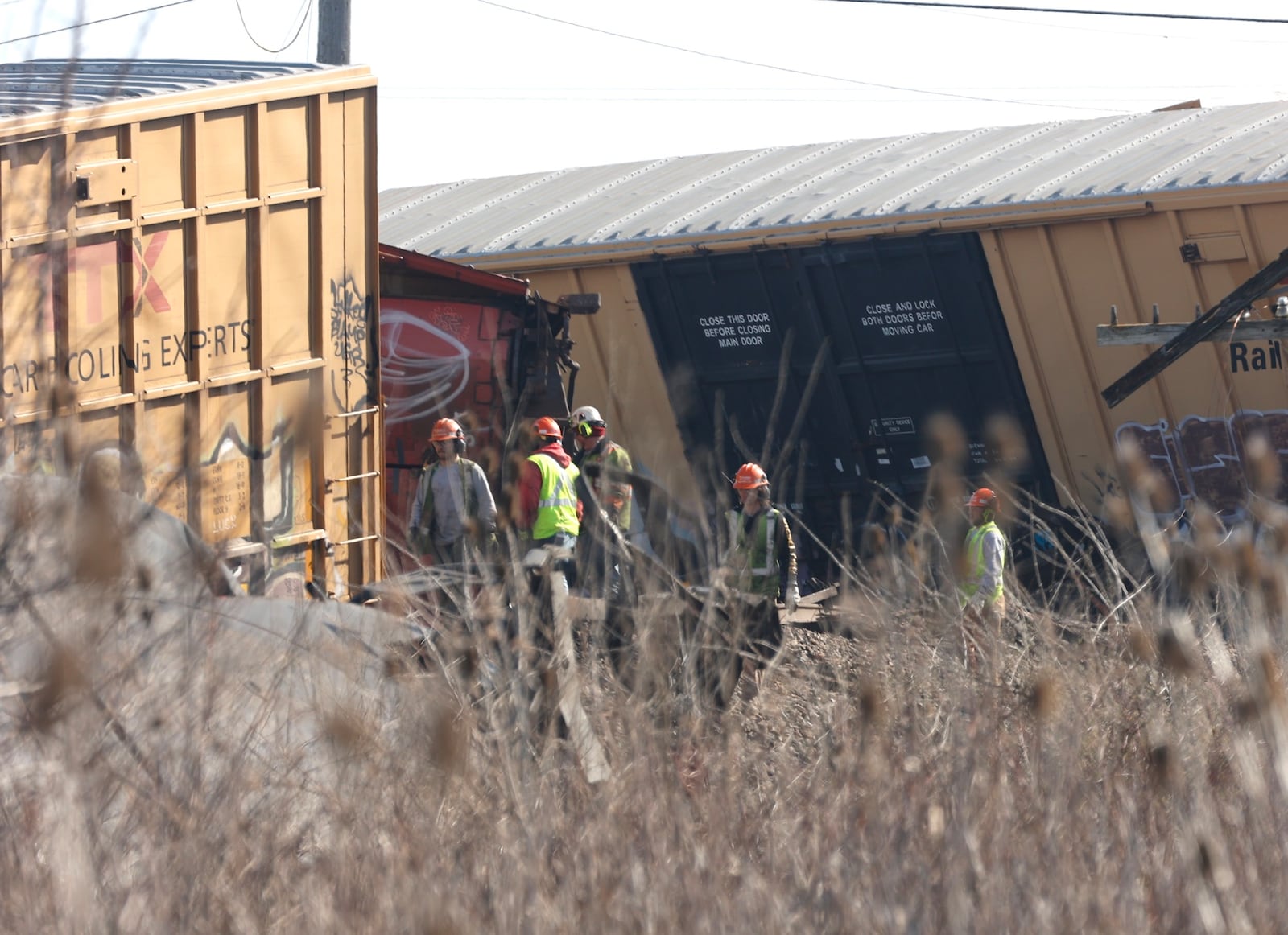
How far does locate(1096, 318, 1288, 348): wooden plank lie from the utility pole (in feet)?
28.7

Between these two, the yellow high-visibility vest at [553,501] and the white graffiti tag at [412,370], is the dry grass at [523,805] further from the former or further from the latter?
the white graffiti tag at [412,370]

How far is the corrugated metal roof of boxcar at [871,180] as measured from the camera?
37.5 feet

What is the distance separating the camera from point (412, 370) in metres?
10.6

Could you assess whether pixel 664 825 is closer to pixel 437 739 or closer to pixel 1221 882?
pixel 437 739

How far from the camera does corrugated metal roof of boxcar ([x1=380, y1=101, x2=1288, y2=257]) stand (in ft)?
37.5

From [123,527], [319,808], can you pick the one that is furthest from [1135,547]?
[123,527]

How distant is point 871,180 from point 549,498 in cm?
546

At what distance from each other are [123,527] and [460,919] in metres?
1.01

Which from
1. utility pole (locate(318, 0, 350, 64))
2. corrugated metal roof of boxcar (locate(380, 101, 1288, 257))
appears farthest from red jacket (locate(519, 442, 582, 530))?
utility pole (locate(318, 0, 350, 64))

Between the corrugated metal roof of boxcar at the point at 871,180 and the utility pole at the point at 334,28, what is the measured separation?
1822 millimetres

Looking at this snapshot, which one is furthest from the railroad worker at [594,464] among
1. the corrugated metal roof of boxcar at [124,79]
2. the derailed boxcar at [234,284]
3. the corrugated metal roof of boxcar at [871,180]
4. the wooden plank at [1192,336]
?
the wooden plank at [1192,336]

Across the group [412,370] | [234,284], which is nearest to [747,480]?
[412,370]

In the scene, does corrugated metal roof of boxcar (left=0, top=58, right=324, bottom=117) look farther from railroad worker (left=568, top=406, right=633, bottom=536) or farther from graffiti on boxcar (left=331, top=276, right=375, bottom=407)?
railroad worker (left=568, top=406, right=633, bottom=536)

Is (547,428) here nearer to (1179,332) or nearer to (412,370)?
(412,370)
